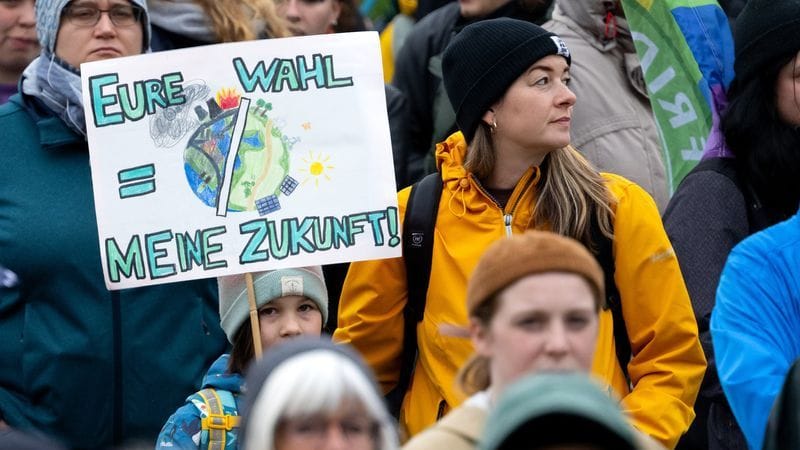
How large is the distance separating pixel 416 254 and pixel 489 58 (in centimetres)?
67

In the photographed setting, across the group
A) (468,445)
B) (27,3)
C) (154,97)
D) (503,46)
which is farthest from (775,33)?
(27,3)

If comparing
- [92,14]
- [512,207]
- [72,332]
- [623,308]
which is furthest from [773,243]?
[92,14]

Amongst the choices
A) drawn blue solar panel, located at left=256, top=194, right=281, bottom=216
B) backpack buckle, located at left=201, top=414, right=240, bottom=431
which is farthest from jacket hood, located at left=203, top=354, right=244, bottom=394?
drawn blue solar panel, located at left=256, top=194, right=281, bottom=216

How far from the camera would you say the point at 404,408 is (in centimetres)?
657

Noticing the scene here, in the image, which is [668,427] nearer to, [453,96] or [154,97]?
[453,96]

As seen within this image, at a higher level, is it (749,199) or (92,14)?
(92,14)

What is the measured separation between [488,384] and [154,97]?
2143mm

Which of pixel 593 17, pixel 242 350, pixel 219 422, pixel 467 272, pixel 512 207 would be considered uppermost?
pixel 593 17

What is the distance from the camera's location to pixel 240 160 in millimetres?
6742

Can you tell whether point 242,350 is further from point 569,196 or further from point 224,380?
point 569,196

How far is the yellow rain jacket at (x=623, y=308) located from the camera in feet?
20.5

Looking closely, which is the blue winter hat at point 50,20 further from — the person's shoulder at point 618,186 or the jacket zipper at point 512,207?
the person's shoulder at point 618,186

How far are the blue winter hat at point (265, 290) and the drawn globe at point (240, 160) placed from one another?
255 millimetres

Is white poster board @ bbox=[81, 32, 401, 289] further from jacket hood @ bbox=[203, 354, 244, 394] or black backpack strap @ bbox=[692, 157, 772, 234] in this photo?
black backpack strap @ bbox=[692, 157, 772, 234]
